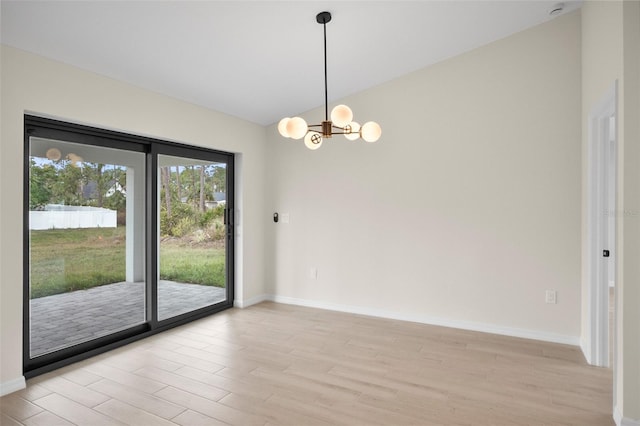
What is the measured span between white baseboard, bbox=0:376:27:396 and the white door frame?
450cm

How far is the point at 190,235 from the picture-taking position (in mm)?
4484

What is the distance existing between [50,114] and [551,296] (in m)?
4.74

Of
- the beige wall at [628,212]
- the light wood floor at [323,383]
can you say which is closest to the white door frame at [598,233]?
the light wood floor at [323,383]

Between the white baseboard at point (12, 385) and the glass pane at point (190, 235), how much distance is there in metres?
1.41

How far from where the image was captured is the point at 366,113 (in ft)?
15.1

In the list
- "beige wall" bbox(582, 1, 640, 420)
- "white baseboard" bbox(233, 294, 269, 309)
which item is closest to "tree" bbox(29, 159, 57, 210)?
"white baseboard" bbox(233, 294, 269, 309)

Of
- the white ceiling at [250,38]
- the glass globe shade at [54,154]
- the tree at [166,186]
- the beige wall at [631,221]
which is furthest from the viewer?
the tree at [166,186]

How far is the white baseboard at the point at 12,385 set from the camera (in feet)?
8.66

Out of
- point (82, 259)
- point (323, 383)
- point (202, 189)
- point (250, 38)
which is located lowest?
point (323, 383)

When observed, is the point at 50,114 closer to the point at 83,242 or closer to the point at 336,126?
the point at 83,242

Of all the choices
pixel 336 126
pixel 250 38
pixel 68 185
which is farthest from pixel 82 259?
pixel 336 126

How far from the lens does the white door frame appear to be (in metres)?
3.09

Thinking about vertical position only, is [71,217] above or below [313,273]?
above

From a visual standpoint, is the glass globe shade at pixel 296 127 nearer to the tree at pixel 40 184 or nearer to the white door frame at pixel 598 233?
the tree at pixel 40 184
